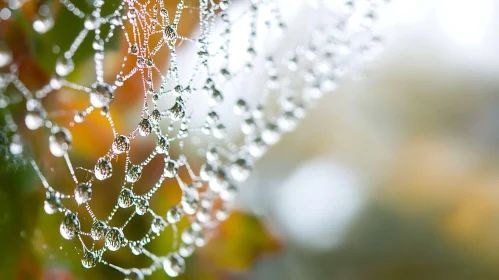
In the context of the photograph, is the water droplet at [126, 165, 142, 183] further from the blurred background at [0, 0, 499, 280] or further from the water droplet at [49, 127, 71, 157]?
the blurred background at [0, 0, 499, 280]

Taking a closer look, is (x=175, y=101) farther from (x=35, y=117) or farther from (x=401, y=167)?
(x=401, y=167)

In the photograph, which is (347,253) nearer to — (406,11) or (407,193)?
(407,193)

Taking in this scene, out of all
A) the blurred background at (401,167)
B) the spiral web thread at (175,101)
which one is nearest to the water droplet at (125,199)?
the spiral web thread at (175,101)

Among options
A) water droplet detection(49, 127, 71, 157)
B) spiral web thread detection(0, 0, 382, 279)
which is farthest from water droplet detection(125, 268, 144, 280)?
water droplet detection(49, 127, 71, 157)

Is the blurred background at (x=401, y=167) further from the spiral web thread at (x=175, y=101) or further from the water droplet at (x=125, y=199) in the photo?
the water droplet at (x=125, y=199)

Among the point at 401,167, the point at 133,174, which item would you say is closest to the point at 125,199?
the point at 133,174

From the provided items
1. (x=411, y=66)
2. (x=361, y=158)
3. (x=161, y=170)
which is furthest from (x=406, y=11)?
(x=161, y=170)

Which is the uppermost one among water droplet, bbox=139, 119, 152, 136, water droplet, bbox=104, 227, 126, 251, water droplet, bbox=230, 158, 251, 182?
water droplet, bbox=230, 158, 251, 182
